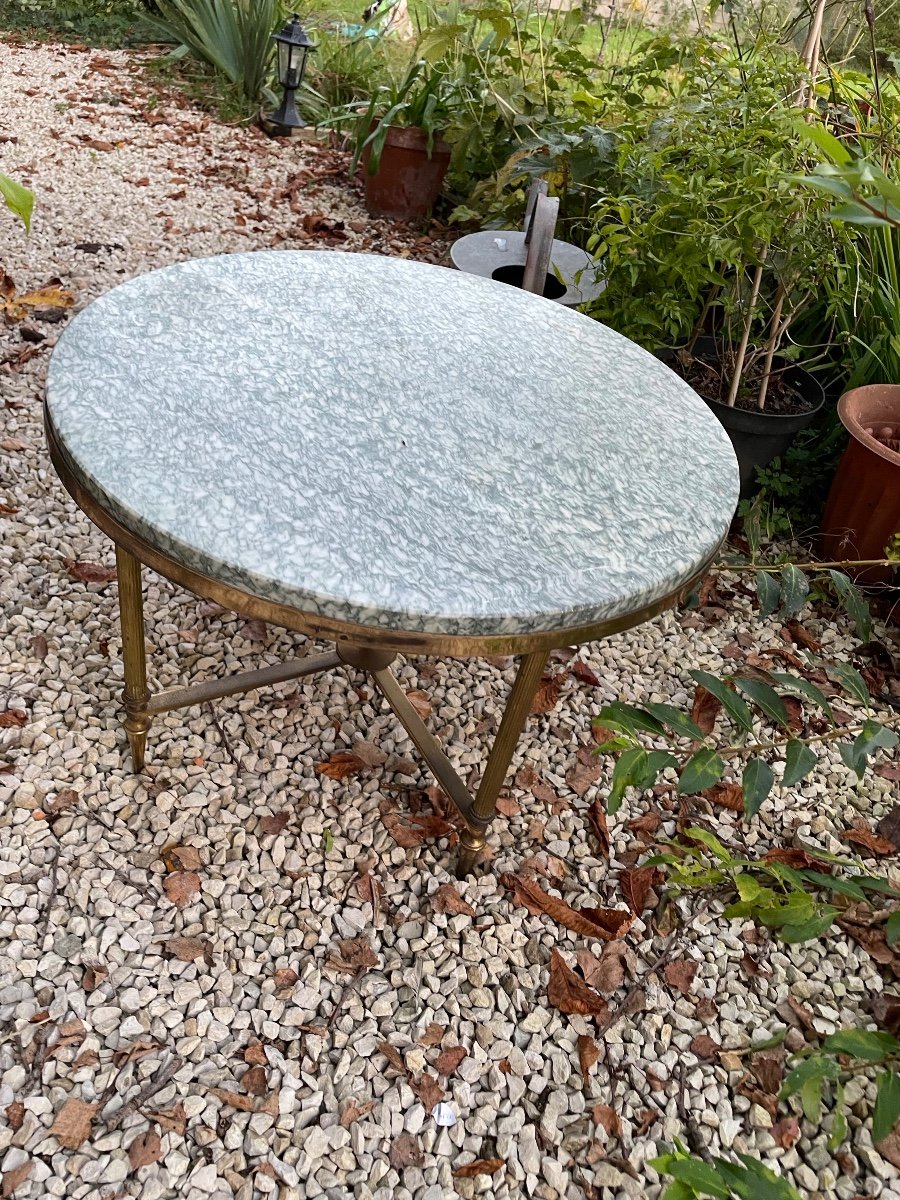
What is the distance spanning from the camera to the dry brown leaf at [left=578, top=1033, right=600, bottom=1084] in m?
1.47

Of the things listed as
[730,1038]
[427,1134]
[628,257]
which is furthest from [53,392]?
[628,257]

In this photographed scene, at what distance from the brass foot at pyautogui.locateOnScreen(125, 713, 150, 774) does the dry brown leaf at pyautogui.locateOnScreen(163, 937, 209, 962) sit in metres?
0.38

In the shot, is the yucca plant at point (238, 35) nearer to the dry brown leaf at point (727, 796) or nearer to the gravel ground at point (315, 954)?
the gravel ground at point (315, 954)

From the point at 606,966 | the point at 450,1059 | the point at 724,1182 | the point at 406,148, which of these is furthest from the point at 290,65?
the point at 724,1182

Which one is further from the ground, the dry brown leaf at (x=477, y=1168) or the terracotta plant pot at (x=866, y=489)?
the terracotta plant pot at (x=866, y=489)

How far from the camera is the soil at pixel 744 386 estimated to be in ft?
9.30

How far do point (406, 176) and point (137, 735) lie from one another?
11.4 feet

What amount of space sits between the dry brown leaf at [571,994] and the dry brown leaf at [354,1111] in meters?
0.36

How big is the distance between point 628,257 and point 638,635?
1066mm

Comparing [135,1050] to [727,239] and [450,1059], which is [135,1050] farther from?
[727,239]

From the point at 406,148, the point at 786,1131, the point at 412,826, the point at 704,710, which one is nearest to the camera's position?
the point at 786,1131

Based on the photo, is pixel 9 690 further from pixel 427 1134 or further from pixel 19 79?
pixel 19 79

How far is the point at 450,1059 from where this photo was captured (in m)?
1.45

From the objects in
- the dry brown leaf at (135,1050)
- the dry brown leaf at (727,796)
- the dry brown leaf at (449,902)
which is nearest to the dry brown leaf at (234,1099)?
the dry brown leaf at (135,1050)
